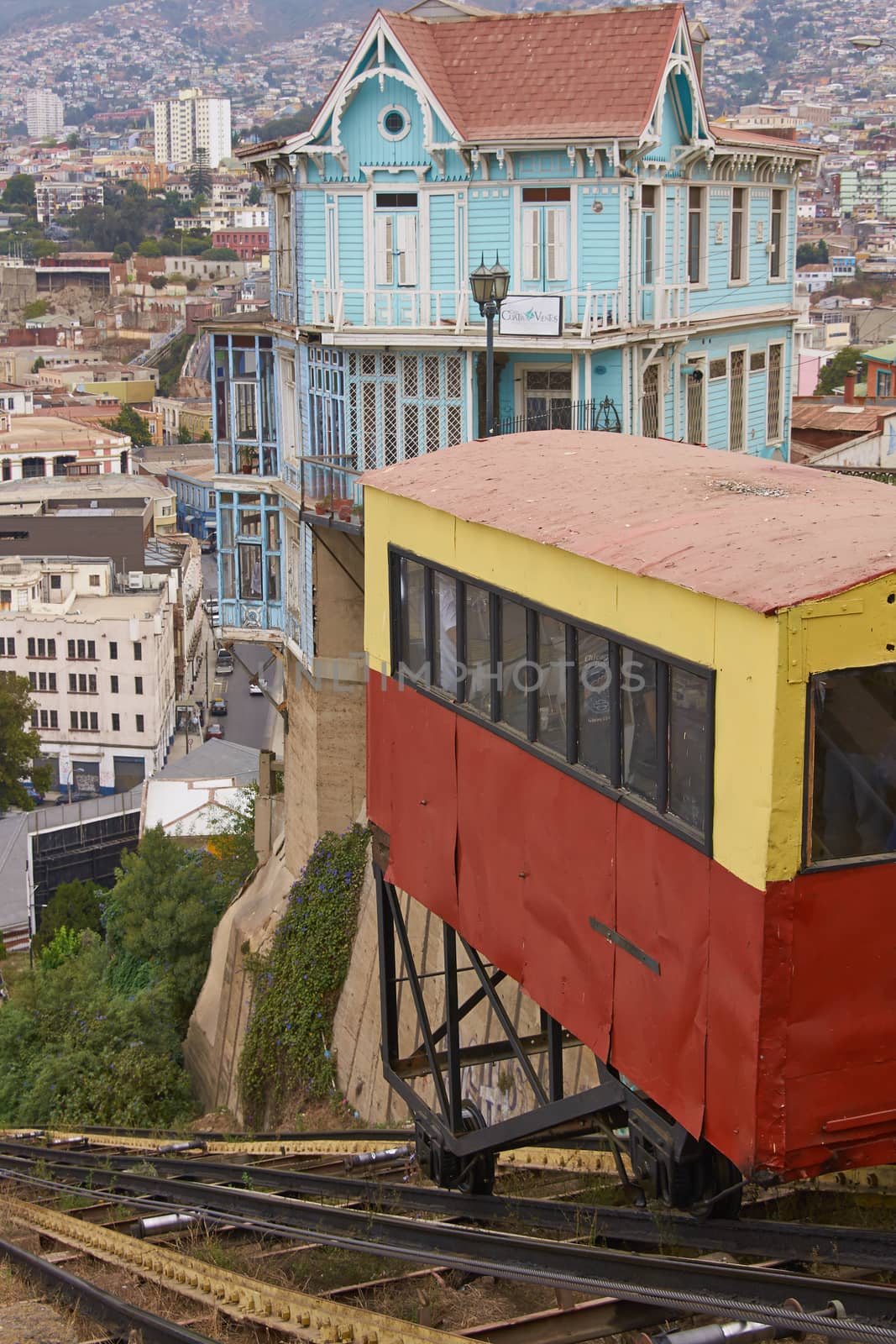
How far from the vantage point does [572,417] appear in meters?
21.9

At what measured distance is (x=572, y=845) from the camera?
348 inches

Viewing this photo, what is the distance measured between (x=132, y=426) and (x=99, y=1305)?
144412 millimetres

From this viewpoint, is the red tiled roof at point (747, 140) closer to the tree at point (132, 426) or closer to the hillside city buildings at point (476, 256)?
the hillside city buildings at point (476, 256)

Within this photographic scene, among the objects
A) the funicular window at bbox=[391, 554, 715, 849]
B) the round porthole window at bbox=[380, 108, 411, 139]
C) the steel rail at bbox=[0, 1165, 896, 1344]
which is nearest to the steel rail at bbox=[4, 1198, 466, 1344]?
the steel rail at bbox=[0, 1165, 896, 1344]

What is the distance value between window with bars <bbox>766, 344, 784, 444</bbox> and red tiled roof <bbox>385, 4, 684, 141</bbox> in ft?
22.2

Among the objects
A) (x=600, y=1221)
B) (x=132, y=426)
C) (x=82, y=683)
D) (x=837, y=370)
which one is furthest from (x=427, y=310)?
(x=132, y=426)

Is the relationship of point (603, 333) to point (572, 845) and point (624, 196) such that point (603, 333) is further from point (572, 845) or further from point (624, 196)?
point (572, 845)

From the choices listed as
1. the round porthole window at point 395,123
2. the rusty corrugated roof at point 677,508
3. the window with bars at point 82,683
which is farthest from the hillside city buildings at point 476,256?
the window with bars at point 82,683

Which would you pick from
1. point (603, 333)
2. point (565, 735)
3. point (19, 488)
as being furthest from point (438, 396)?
point (19, 488)

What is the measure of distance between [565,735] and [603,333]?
13.3 metres

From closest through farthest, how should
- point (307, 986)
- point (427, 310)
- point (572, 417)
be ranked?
point (572, 417), point (427, 310), point (307, 986)

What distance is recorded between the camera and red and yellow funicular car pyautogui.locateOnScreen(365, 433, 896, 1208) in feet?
23.4

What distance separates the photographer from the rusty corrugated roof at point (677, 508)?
7293 mm

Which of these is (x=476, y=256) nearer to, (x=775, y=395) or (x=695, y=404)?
(x=695, y=404)
